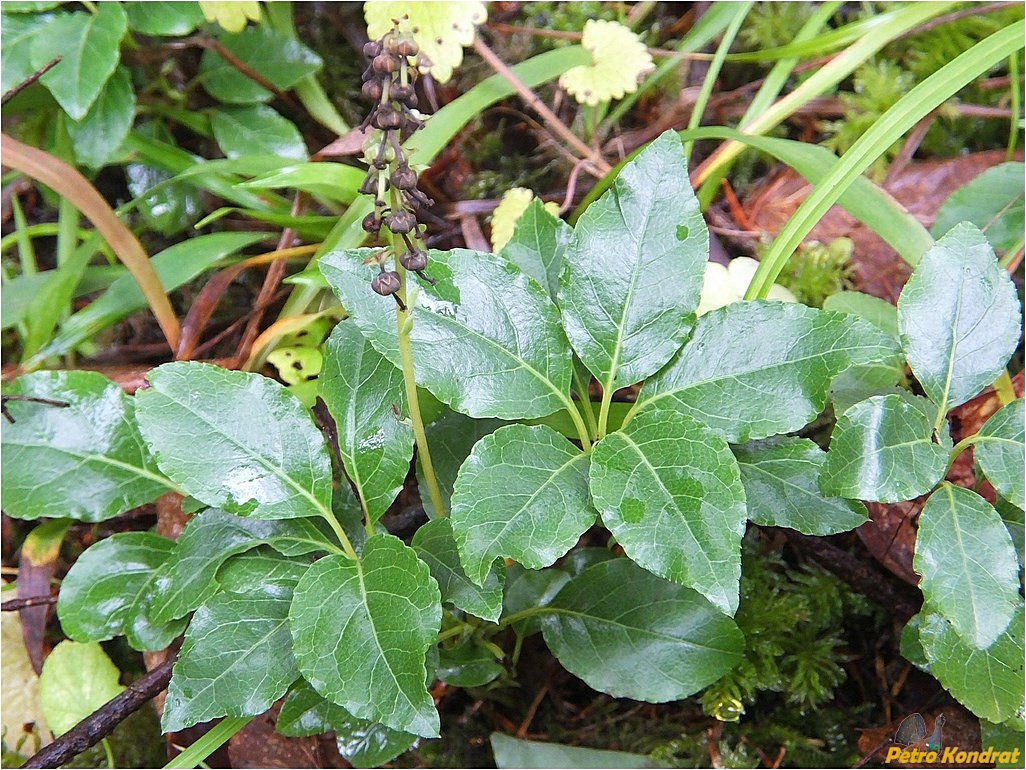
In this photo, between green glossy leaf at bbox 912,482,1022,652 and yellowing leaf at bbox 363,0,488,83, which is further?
yellowing leaf at bbox 363,0,488,83

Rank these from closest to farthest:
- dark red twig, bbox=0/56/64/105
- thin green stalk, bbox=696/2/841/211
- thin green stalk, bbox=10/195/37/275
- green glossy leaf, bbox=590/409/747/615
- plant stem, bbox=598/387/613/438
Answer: green glossy leaf, bbox=590/409/747/615
plant stem, bbox=598/387/613/438
dark red twig, bbox=0/56/64/105
thin green stalk, bbox=696/2/841/211
thin green stalk, bbox=10/195/37/275

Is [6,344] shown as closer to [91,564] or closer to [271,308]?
[271,308]

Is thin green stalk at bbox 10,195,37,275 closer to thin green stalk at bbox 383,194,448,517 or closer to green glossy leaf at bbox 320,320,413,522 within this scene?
green glossy leaf at bbox 320,320,413,522

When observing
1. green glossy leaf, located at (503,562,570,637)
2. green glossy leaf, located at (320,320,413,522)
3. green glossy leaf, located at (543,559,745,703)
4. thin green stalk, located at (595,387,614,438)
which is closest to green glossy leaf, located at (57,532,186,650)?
green glossy leaf, located at (320,320,413,522)

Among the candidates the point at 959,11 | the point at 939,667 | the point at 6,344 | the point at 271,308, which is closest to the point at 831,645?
the point at 939,667

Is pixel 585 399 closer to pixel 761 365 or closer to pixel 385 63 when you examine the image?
pixel 761 365

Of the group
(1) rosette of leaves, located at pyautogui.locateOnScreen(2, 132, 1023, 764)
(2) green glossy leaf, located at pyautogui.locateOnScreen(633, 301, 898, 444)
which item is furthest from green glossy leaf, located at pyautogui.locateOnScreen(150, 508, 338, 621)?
(2) green glossy leaf, located at pyautogui.locateOnScreen(633, 301, 898, 444)

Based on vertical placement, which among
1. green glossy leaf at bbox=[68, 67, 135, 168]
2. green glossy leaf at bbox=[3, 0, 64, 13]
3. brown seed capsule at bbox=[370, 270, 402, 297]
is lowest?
green glossy leaf at bbox=[68, 67, 135, 168]

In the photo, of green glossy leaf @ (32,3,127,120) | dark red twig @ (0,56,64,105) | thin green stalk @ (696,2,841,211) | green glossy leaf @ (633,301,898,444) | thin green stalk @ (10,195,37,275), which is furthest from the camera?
thin green stalk @ (10,195,37,275)

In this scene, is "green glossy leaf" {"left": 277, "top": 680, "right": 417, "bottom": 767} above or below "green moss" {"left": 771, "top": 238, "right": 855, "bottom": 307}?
below
